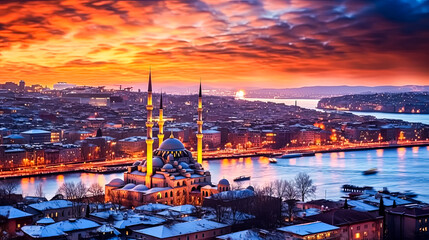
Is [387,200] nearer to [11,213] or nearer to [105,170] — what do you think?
[11,213]

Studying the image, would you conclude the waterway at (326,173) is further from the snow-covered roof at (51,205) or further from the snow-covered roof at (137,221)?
the snow-covered roof at (137,221)

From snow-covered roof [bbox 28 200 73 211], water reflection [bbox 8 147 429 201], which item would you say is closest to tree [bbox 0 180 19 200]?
water reflection [bbox 8 147 429 201]

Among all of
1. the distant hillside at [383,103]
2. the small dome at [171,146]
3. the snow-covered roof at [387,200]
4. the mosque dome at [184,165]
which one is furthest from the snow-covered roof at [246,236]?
the distant hillside at [383,103]

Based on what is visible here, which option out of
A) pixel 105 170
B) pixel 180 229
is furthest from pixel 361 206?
pixel 105 170

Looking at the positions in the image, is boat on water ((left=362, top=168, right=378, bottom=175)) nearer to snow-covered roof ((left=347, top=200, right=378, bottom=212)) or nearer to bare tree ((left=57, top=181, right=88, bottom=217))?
snow-covered roof ((left=347, top=200, right=378, bottom=212))

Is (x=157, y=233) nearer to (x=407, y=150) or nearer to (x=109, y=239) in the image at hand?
(x=109, y=239)

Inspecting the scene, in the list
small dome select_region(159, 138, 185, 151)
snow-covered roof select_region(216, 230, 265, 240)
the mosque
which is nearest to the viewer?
snow-covered roof select_region(216, 230, 265, 240)

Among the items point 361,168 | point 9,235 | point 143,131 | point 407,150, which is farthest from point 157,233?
point 407,150
